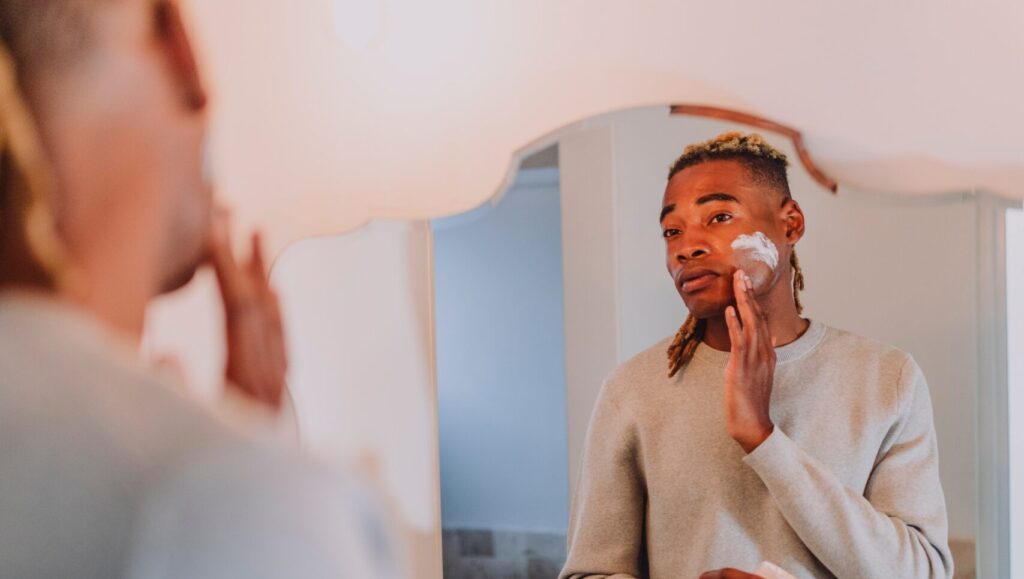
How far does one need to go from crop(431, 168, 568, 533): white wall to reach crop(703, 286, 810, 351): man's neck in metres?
0.13

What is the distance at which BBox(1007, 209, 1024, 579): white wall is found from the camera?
0.83 m

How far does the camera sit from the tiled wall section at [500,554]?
0.82 metres

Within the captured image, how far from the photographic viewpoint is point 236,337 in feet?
2.37

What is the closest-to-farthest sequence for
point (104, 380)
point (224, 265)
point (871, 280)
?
point (104, 380) → point (224, 265) → point (871, 280)

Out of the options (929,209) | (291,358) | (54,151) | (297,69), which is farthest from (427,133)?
(929,209)

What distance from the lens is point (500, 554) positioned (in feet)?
2.72

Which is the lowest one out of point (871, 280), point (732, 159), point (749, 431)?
point (749, 431)

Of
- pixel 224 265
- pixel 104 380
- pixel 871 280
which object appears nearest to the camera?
pixel 104 380

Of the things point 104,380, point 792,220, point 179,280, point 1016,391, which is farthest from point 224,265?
point 1016,391

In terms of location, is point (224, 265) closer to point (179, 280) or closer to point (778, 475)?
point (179, 280)

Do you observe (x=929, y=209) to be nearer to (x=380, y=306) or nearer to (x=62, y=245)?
(x=380, y=306)

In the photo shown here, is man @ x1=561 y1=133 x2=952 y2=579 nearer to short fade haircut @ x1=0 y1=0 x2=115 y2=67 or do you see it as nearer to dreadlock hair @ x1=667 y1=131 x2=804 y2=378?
dreadlock hair @ x1=667 y1=131 x2=804 y2=378

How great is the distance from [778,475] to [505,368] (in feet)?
0.81

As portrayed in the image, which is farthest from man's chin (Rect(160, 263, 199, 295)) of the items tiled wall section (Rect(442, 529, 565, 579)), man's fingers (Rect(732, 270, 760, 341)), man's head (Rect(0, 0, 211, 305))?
man's fingers (Rect(732, 270, 760, 341))
